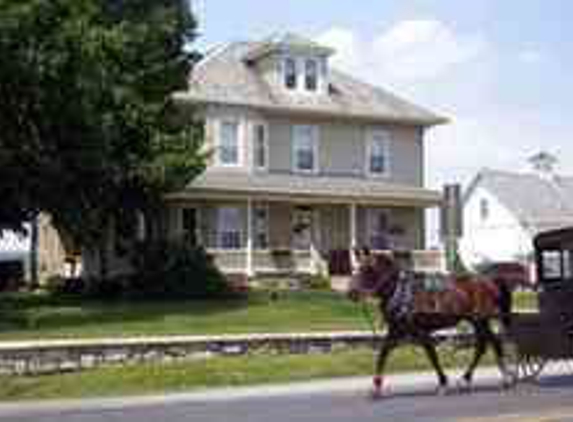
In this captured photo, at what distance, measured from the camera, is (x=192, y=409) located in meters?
14.8

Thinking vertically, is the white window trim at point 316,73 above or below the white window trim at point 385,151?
above

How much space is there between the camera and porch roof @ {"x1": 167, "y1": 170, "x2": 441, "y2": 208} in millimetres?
40125

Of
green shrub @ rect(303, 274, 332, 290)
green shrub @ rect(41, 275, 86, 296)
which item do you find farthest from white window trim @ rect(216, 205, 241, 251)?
green shrub @ rect(41, 275, 86, 296)

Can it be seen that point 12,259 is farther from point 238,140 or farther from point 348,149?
point 348,149

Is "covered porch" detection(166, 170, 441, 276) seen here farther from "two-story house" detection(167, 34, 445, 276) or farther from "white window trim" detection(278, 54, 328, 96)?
"white window trim" detection(278, 54, 328, 96)

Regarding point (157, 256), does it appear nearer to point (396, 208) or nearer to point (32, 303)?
point (32, 303)

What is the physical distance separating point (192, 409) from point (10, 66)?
15872 millimetres

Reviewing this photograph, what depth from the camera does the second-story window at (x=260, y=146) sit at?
43.0 metres

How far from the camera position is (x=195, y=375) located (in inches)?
719

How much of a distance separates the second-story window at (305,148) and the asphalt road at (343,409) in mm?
28070

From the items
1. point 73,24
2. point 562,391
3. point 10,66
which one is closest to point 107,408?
point 562,391

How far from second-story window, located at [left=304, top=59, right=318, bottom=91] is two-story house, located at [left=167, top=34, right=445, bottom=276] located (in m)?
0.04

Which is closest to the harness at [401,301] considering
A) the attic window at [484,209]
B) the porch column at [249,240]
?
the porch column at [249,240]

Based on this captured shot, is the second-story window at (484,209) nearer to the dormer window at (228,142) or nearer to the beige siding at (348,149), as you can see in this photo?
the beige siding at (348,149)
